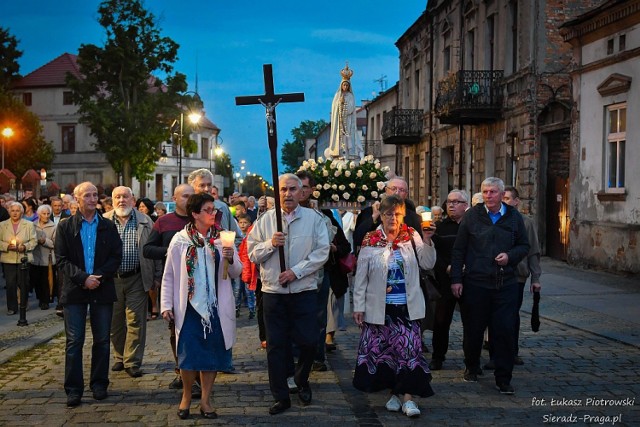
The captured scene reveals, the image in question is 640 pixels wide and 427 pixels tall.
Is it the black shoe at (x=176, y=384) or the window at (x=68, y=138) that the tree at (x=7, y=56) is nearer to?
the window at (x=68, y=138)

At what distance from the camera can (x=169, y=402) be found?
A: 681cm

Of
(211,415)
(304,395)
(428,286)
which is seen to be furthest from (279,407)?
(428,286)

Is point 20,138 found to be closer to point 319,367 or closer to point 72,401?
point 319,367

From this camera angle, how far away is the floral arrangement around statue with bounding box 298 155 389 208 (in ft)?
35.6

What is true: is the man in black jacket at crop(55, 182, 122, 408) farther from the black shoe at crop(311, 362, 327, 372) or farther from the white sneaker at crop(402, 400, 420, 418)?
the white sneaker at crop(402, 400, 420, 418)

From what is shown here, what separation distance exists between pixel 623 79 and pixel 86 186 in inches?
534

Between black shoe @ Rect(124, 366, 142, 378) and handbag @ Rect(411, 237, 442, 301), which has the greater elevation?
handbag @ Rect(411, 237, 442, 301)

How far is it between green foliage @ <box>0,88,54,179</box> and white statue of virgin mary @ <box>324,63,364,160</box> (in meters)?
41.7

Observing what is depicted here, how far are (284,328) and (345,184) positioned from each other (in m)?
4.59

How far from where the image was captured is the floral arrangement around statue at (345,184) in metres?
10.8

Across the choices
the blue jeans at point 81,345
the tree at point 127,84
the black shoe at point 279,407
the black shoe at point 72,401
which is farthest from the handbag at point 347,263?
the tree at point 127,84

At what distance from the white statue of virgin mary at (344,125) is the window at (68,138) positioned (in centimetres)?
5531

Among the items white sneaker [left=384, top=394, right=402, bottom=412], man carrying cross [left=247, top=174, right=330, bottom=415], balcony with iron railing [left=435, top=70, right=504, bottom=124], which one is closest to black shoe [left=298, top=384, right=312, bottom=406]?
man carrying cross [left=247, top=174, right=330, bottom=415]

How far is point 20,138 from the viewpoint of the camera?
51656 millimetres
